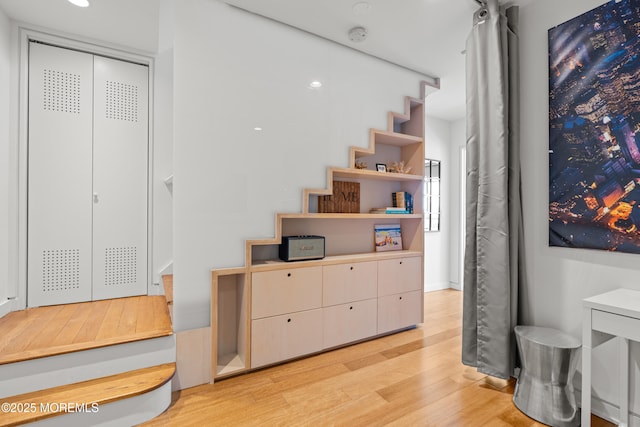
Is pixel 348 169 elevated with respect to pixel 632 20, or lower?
lower

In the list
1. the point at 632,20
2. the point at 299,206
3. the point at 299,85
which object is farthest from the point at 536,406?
the point at 299,85

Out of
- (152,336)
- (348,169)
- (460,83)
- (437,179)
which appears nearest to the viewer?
(152,336)

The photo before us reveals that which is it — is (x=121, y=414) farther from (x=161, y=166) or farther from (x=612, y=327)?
(x=612, y=327)

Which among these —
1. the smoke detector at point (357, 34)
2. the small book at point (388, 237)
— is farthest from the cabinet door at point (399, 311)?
the smoke detector at point (357, 34)

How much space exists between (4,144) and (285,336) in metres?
2.70

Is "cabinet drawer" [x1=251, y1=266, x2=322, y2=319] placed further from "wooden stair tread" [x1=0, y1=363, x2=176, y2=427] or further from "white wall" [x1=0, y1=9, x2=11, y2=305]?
"white wall" [x1=0, y1=9, x2=11, y2=305]

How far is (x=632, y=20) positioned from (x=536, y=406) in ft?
7.43

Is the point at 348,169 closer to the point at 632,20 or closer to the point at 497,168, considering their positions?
the point at 497,168

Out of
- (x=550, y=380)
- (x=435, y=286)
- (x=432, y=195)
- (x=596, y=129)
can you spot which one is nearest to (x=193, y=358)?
(x=550, y=380)

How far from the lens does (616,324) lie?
1421 mm

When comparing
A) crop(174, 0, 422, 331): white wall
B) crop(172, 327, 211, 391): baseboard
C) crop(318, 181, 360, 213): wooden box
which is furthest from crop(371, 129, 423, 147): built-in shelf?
crop(172, 327, 211, 391): baseboard

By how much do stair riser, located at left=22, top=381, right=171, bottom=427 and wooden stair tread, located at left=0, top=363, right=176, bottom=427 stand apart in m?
0.03

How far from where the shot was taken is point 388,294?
2881 millimetres

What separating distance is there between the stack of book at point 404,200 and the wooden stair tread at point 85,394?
2.53 metres
